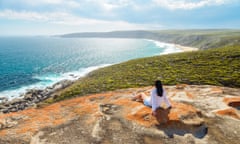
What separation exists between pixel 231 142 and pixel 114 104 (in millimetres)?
7429

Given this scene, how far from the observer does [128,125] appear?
11.2 metres

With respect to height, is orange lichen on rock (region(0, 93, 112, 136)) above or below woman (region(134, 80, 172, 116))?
below

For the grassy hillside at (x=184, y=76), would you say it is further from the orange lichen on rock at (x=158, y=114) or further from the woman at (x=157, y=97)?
the woman at (x=157, y=97)

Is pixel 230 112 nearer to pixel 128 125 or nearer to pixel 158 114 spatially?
pixel 158 114

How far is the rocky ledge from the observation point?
10164mm

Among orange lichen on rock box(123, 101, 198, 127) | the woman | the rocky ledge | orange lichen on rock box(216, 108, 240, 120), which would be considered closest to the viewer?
the rocky ledge

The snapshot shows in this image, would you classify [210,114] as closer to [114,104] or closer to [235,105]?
[235,105]

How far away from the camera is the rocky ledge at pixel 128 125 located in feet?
33.3

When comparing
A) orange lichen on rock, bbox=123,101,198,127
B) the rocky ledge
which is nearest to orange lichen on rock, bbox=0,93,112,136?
the rocky ledge

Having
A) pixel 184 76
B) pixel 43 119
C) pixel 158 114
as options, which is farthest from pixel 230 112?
pixel 184 76

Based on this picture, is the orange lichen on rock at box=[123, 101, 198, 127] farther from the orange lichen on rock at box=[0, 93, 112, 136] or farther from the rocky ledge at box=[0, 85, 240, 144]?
Answer: the orange lichen on rock at box=[0, 93, 112, 136]

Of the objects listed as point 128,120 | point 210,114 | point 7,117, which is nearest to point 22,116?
point 7,117

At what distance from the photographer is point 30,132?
10.7 m

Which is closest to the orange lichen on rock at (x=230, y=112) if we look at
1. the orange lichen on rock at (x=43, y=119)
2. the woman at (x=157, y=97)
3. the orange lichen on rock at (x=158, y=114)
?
the orange lichen on rock at (x=158, y=114)
